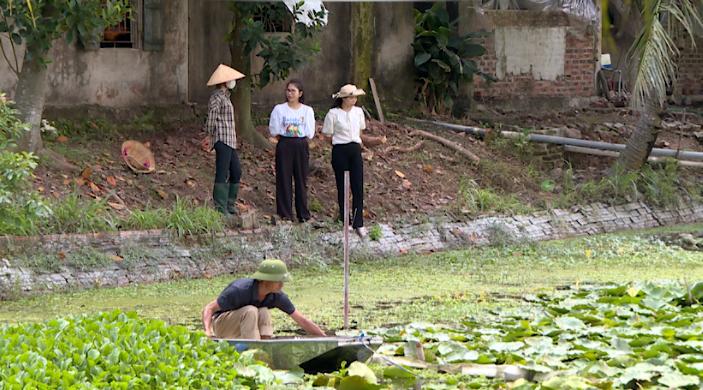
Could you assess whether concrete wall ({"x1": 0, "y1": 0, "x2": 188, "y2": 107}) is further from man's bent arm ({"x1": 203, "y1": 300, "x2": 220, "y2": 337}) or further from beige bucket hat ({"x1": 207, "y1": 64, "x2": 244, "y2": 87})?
man's bent arm ({"x1": 203, "y1": 300, "x2": 220, "y2": 337})

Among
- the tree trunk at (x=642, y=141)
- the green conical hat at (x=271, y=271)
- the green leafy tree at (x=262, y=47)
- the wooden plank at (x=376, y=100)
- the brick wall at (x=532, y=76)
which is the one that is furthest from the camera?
the brick wall at (x=532, y=76)

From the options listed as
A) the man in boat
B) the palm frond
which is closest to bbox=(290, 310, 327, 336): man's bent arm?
the man in boat

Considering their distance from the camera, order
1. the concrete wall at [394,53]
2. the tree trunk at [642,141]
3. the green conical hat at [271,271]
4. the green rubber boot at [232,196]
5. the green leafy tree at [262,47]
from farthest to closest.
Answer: the concrete wall at [394,53]
the tree trunk at [642,141]
the green leafy tree at [262,47]
the green rubber boot at [232,196]
the green conical hat at [271,271]

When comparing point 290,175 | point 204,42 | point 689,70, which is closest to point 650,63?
point 290,175

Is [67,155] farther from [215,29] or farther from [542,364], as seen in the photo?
[542,364]

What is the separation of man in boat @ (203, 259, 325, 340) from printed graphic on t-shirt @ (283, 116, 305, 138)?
17.8ft

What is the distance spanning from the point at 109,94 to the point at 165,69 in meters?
0.96

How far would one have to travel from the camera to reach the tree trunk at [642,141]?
50.3 feet

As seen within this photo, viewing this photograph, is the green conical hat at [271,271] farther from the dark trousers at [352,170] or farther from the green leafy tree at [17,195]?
the dark trousers at [352,170]

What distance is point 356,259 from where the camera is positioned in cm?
1224

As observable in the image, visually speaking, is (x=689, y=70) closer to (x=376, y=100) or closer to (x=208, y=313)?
(x=376, y=100)

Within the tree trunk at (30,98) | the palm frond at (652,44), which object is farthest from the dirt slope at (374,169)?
the palm frond at (652,44)

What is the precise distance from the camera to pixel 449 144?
1641 cm

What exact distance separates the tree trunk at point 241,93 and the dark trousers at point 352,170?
2.55 meters
